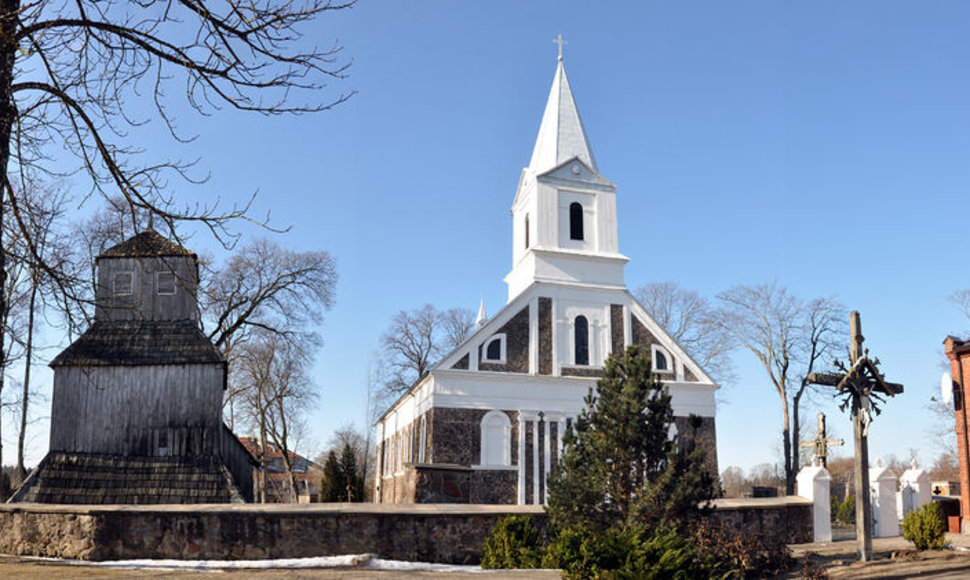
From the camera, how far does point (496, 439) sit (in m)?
30.6

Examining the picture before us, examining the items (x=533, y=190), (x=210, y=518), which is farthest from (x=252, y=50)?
(x=533, y=190)

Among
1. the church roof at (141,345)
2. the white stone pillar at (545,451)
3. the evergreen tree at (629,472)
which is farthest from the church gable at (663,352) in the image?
the evergreen tree at (629,472)

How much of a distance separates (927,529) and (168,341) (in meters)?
20.0

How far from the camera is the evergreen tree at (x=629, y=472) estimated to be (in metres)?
13.3

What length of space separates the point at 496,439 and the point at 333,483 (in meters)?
9.00

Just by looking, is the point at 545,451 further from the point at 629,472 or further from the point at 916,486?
the point at 629,472

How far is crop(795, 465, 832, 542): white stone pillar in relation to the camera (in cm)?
1983

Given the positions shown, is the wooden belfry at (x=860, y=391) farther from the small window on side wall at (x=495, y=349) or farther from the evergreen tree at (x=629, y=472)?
the small window on side wall at (x=495, y=349)

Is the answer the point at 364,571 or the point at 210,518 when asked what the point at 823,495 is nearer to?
the point at 364,571

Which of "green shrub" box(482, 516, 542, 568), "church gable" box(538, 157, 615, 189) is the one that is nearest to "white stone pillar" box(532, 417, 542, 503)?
"church gable" box(538, 157, 615, 189)

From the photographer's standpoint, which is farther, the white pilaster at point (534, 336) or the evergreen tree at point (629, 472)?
the white pilaster at point (534, 336)

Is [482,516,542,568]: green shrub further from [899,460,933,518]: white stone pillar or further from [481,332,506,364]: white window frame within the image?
[481,332,506,364]: white window frame

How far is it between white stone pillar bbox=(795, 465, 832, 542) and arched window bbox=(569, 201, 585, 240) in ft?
55.7

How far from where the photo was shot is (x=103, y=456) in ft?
70.7
